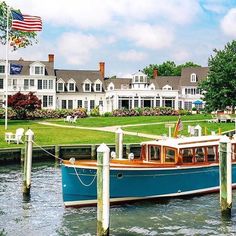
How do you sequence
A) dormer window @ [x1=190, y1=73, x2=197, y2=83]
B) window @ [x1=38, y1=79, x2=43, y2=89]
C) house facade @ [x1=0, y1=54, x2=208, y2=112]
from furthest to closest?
dormer window @ [x1=190, y1=73, x2=197, y2=83] → window @ [x1=38, y1=79, x2=43, y2=89] → house facade @ [x1=0, y1=54, x2=208, y2=112]

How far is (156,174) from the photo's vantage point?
24.7 meters

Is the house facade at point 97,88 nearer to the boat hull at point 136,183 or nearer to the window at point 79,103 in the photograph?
the window at point 79,103

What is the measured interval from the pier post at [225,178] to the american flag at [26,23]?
2618 centimetres

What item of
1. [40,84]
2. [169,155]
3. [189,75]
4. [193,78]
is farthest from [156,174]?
[189,75]

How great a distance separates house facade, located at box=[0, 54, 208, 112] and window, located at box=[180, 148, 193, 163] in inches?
2374

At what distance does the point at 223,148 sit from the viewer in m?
22.4

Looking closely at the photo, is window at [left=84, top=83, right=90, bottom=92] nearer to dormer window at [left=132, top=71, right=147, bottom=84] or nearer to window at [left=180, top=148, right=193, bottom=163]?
dormer window at [left=132, top=71, right=147, bottom=84]

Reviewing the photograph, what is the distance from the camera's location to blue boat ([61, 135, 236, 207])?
2348 centimetres

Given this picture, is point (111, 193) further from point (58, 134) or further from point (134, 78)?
point (134, 78)

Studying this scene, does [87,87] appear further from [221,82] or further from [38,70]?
[221,82]

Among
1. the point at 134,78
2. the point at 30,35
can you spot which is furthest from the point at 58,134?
the point at 134,78

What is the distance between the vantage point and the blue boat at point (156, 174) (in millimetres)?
23484

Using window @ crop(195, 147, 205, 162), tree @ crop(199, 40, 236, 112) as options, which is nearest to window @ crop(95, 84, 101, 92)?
tree @ crop(199, 40, 236, 112)

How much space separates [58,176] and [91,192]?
9.72m
